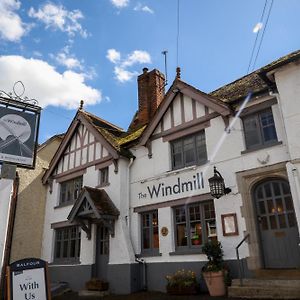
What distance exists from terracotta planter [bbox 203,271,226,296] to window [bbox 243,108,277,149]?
443cm

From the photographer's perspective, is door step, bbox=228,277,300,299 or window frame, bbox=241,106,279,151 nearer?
door step, bbox=228,277,300,299

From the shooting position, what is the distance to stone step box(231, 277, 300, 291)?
28.1 ft

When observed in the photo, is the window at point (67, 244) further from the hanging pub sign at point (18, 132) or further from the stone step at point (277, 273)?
the stone step at point (277, 273)

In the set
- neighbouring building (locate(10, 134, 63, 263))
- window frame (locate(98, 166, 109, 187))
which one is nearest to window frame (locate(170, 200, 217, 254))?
window frame (locate(98, 166, 109, 187))

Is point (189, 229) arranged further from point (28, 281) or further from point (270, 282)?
point (28, 281)

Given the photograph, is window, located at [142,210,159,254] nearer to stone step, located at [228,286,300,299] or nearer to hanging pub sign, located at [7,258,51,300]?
stone step, located at [228,286,300,299]

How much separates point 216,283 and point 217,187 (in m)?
3.04

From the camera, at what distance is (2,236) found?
300 inches

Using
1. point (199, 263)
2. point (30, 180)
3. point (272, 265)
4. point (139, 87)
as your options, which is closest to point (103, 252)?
point (199, 263)

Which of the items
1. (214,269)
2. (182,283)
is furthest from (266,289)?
(182,283)

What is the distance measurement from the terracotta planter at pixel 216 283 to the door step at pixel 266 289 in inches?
17.9

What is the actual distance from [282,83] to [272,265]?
579 cm

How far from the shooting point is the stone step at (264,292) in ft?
27.8

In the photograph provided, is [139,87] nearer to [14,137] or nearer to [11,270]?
[14,137]
